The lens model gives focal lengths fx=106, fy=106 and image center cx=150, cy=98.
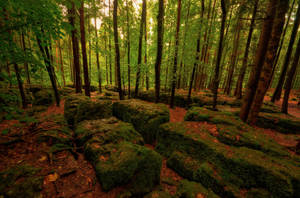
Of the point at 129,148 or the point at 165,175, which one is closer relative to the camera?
the point at 129,148

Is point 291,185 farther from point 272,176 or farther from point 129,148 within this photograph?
point 129,148

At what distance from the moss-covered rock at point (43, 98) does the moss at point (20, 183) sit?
369 inches

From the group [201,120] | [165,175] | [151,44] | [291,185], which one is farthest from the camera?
[151,44]

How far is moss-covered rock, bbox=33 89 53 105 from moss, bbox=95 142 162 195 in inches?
394

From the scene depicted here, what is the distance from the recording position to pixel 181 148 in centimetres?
434

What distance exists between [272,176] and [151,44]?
17.1 meters

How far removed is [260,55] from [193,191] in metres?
7.02

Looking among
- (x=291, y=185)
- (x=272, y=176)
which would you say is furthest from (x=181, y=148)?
(x=291, y=185)

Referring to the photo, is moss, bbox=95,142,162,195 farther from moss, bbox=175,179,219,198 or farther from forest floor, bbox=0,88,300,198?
moss, bbox=175,179,219,198

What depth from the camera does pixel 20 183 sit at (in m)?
2.03

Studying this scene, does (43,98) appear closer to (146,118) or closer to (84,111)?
(84,111)

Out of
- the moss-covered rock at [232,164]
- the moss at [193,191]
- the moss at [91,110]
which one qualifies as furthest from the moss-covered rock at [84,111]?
the moss at [193,191]

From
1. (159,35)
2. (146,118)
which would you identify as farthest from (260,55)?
(146,118)

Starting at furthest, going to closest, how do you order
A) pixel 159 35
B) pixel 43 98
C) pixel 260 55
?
pixel 43 98 < pixel 159 35 < pixel 260 55
